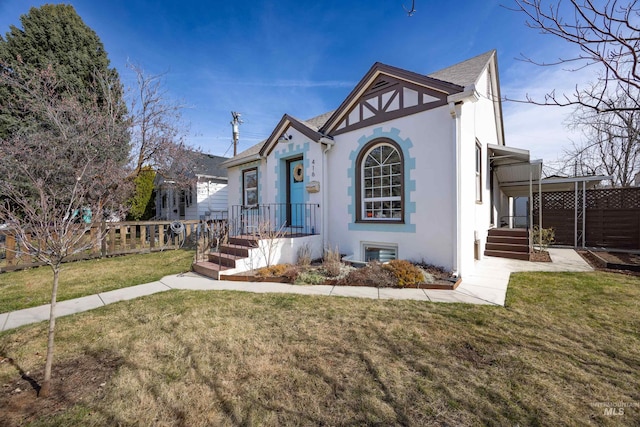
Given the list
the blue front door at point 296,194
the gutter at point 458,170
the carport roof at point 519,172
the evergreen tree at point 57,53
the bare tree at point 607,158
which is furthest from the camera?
the bare tree at point 607,158

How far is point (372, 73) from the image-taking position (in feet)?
23.9

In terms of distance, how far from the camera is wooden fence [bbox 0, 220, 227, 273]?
7367 mm

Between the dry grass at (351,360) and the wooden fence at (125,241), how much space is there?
4105 mm

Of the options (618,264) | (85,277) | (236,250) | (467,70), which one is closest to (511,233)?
(618,264)

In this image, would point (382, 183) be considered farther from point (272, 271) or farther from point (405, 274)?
point (272, 271)

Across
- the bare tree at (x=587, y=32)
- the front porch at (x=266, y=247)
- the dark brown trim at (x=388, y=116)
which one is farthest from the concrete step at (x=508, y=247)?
the bare tree at (x=587, y=32)

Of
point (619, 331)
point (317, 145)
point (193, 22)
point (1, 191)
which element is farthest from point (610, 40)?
point (1, 191)

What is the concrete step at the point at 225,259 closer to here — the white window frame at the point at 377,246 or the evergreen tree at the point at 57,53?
the white window frame at the point at 377,246

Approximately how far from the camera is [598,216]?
403 inches

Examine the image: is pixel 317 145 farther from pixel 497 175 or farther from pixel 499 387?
pixel 497 175

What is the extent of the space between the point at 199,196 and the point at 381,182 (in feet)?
41.0

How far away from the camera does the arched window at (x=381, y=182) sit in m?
7.13

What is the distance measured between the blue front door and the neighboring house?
6623 mm

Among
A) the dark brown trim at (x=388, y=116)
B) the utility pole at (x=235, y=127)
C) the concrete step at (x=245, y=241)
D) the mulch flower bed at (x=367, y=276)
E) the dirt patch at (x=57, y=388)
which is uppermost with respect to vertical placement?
the utility pole at (x=235, y=127)
